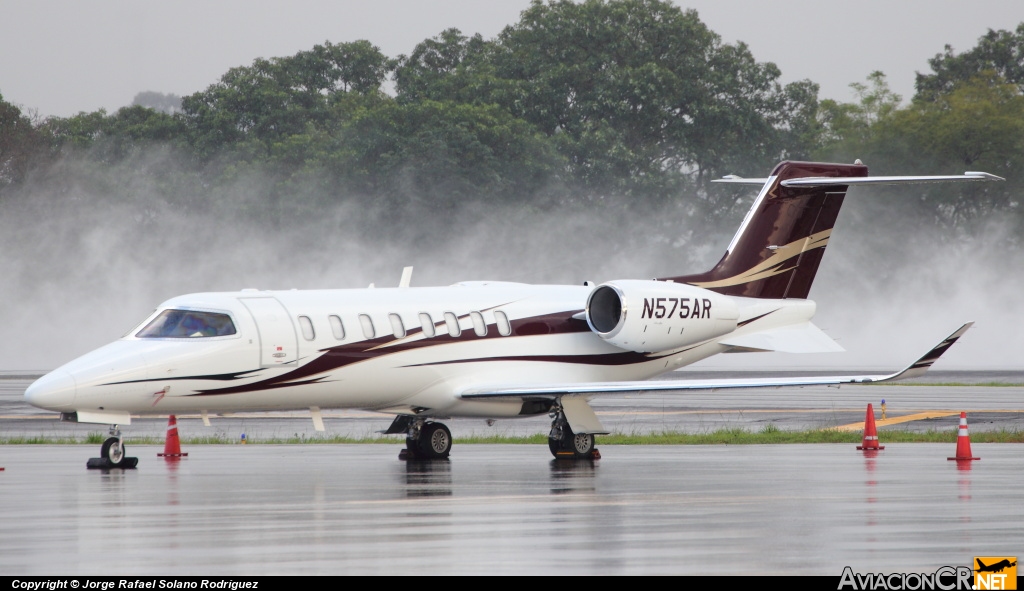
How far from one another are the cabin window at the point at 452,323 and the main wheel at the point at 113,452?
4.86 metres

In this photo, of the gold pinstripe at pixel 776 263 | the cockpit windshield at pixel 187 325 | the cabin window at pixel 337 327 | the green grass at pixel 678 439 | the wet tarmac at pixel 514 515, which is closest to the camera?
the wet tarmac at pixel 514 515

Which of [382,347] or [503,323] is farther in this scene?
[503,323]

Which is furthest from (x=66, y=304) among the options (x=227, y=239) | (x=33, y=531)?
(x=33, y=531)

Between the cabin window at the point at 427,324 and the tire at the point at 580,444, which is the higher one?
the cabin window at the point at 427,324

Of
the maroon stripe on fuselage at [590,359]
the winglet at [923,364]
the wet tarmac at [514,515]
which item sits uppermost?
the maroon stripe on fuselage at [590,359]

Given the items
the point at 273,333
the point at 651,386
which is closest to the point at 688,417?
the point at 651,386

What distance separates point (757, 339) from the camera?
22531 mm

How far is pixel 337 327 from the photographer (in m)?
19.7

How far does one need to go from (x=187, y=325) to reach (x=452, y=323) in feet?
12.7

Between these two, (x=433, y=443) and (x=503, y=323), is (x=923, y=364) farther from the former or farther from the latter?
(x=433, y=443)

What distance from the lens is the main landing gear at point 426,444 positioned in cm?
2081

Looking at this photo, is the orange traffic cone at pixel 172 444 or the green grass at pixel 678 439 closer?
the orange traffic cone at pixel 172 444

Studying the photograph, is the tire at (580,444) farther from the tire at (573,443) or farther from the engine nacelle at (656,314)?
the engine nacelle at (656,314)

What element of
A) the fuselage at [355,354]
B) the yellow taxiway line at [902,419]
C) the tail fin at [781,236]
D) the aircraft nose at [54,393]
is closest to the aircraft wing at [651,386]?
the fuselage at [355,354]
